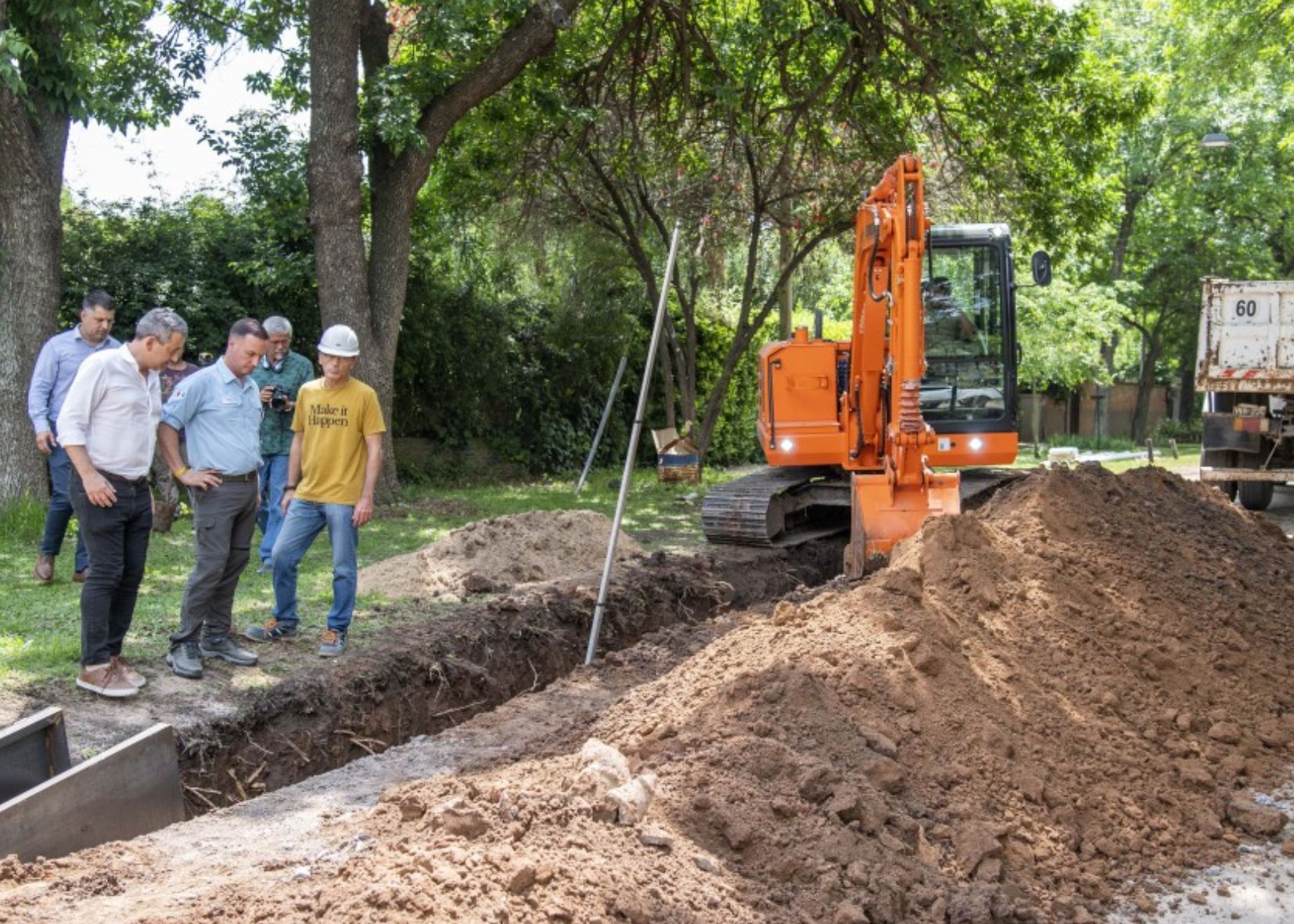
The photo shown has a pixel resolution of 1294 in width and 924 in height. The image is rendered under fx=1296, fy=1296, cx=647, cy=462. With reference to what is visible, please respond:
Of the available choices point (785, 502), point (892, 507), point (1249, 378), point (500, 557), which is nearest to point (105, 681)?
point (500, 557)

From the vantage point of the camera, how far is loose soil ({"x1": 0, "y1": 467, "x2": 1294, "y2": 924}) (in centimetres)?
382

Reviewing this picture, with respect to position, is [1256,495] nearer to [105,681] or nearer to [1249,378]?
[1249,378]

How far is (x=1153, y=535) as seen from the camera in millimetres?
8688

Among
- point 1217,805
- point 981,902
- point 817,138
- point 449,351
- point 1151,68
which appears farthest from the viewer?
point 1151,68


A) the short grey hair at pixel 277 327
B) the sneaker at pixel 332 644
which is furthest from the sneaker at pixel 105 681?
the short grey hair at pixel 277 327

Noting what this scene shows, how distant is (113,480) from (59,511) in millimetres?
2516

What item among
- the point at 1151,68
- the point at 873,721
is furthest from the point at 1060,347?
the point at 873,721

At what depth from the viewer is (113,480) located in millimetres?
6297

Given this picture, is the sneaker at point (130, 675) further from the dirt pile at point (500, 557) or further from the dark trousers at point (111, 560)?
the dirt pile at point (500, 557)

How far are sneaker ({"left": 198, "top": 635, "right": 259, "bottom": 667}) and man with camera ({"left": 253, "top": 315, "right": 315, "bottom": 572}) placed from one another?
1.96m

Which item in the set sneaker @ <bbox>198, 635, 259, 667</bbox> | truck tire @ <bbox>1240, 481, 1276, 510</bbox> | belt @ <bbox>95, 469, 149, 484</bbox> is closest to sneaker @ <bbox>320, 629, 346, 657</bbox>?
sneaker @ <bbox>198, 635, 259, 667</bbox>

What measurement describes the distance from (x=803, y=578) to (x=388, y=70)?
670 centimetres

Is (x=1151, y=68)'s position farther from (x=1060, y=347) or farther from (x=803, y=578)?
(x=803, y=578)

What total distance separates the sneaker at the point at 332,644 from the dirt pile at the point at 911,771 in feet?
7.04
